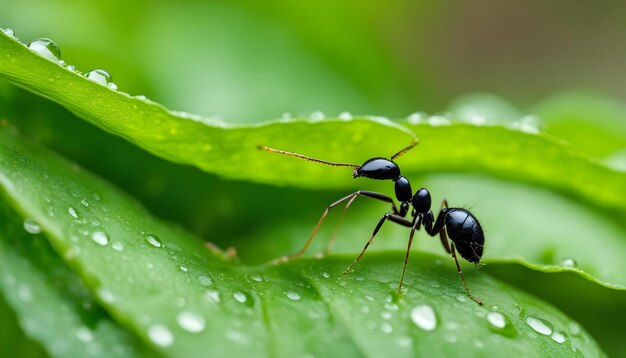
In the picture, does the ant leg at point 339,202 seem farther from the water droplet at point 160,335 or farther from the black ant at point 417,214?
the water droplet at point 160,335

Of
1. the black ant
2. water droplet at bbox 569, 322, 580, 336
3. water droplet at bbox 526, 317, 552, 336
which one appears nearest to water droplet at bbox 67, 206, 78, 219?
the black ant

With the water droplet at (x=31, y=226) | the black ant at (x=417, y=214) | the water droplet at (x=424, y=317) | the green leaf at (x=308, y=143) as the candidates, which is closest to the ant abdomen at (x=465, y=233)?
the black ant at (x=417, y=214)

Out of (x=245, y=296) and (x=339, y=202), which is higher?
(x=339, y=202)

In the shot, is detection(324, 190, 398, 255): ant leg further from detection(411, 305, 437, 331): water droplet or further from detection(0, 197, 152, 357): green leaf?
detection(0, 197, 152, 357): green leaf

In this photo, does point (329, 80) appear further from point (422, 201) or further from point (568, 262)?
point (568, 262)

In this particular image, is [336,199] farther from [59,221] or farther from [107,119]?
[59,221]

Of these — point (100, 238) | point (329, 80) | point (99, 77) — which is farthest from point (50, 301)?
point (329, 80)
